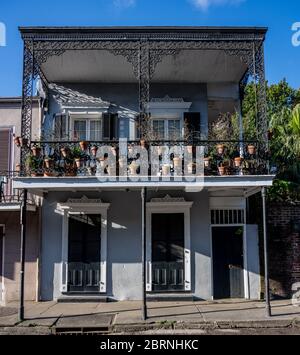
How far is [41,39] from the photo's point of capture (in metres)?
10.9

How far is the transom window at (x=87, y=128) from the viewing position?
12812 mm

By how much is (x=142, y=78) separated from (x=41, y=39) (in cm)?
273

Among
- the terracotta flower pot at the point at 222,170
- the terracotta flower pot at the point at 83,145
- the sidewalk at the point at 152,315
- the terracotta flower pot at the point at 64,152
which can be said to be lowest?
the sidewalk at the point at 152,315

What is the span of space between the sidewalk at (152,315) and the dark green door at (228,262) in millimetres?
511

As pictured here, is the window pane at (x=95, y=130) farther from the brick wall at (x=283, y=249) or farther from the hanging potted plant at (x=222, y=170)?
the brick wall at (x=283, y=249)

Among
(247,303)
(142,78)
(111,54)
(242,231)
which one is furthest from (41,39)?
(247,303)

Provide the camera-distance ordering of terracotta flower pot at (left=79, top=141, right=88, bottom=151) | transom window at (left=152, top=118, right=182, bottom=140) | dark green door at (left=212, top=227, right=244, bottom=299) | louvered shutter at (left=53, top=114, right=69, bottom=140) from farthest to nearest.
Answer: transom window at (left=152, top=118, right=182, bottom=140)
louvered shutter at (left=53, top=114, right=69, bottom=140)
dark green door at (left=212, top=227, right=244, bottom=299)
terracotta flower pot at (left=79, top=141, right=88, bottom=151)

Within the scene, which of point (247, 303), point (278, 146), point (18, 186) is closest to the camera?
point (18, 186)

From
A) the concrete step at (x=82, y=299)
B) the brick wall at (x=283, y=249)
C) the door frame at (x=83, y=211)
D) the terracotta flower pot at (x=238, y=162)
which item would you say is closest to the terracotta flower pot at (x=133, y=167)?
the door frame at (x=83, y=211)

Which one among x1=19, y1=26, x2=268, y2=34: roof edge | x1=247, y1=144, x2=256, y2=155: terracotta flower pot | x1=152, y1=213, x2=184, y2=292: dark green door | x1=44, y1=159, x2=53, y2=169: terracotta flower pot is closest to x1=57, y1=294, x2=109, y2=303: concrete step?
x1=152, y1=213, x2=184, y2=292: dark green door

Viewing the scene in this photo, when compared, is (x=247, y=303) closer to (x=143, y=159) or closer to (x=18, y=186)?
(x=143, y=159)

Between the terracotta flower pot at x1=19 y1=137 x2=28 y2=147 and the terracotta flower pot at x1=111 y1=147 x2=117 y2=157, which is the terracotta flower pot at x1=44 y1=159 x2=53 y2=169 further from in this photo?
the terracotta flower pot at x1=111 y1=147 x2=117 y2=157

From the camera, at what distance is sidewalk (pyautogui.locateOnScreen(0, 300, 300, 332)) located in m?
9.07

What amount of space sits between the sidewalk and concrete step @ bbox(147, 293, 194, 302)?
26 cm
